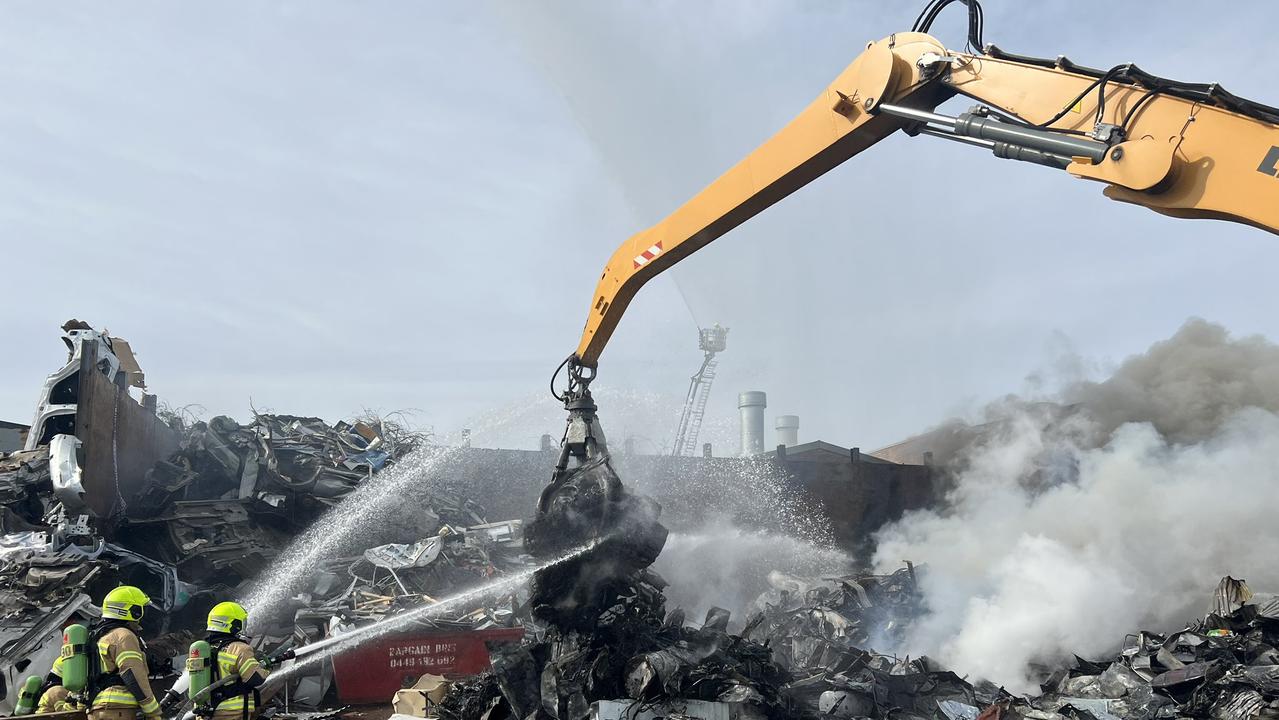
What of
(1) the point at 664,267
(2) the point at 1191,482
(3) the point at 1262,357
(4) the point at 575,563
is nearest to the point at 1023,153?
(1) the point at 664,267

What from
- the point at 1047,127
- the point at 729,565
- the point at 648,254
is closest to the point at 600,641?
the point at 648,254

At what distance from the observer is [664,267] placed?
9.72 metres

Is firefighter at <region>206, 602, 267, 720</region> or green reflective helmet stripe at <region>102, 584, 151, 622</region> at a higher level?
green reflective helmet stripe at <region>102, 584, 151, 622</region>

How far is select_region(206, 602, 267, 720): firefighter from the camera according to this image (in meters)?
7.04

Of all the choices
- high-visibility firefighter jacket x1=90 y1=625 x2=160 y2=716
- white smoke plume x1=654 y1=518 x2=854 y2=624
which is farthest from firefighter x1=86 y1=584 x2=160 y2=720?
white smoke plume x1=654 y1=518 x2=854 y2=624

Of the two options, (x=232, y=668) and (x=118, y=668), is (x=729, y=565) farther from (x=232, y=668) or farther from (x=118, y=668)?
(x=118, y=668)

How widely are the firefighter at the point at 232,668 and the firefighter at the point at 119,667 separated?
59 centimetres

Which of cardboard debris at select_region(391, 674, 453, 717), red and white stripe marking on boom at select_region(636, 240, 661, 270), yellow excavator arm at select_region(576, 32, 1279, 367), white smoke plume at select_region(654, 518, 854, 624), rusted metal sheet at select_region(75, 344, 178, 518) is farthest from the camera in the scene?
white smoke plume at select_region(654, 518, 854, 624)

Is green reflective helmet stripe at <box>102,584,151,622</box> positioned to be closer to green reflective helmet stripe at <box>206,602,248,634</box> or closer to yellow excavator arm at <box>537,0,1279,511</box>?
green reflective helmet stripe at <box>206,602,248,634</box>

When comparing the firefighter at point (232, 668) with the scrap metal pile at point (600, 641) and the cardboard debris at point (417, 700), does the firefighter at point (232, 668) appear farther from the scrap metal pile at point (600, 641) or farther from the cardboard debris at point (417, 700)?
the cardboard debris at point (417, 700)

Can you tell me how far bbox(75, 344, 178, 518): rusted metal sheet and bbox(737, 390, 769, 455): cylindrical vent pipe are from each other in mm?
28336

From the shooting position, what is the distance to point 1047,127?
5625 millimetres

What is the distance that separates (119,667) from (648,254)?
6.04m

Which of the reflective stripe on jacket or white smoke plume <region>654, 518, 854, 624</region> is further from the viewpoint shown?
white smoke plume <region>654, 518, 854, 624</region>
